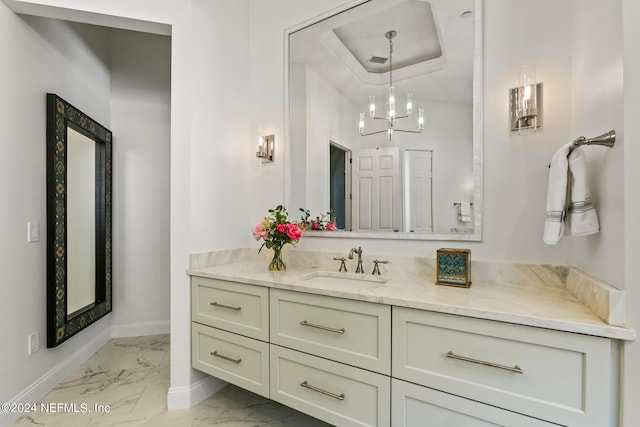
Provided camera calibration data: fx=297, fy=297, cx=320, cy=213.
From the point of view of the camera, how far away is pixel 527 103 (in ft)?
4.62

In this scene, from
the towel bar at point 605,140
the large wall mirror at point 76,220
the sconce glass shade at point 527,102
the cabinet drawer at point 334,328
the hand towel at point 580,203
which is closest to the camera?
the towel bar at point 605,140

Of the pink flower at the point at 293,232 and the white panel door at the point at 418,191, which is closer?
the white panel door at the point at 418,191

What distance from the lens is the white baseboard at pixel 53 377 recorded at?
1726mm

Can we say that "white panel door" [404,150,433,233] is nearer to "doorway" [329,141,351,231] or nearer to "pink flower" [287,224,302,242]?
"doorway" [329,141,351,231]

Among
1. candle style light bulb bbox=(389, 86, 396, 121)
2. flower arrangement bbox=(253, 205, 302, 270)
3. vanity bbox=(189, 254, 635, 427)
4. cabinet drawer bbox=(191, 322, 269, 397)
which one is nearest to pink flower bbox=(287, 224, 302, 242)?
flower arrangement bbox=(253, 205, 302, 270)

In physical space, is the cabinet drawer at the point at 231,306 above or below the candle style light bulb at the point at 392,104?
below

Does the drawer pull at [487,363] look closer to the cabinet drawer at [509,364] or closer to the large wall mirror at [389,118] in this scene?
the cabinet drawer at [509,364]

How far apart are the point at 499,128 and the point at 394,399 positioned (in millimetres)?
1380

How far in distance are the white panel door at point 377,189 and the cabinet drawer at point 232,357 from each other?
3.13ft

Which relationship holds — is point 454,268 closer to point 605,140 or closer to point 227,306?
point 605,140

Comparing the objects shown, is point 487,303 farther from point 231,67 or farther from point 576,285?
point 231,67

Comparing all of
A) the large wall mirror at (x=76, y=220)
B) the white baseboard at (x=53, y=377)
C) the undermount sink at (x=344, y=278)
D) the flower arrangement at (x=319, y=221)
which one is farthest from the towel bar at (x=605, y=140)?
the white baseboard at (x=53, y=377)

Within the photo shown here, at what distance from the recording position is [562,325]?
91 centimetres

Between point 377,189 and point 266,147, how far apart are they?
95 centimetres
